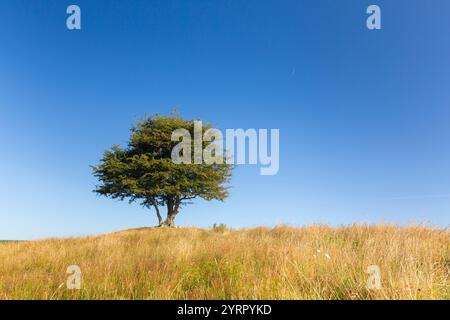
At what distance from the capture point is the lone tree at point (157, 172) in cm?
2547

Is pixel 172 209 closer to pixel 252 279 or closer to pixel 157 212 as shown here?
pixel 157 212

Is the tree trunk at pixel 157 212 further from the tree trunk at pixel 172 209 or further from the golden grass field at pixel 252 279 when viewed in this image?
the golden grass field at pixel 252 279

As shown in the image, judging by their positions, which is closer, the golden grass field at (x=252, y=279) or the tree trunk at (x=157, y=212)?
the golden grass field at (x=252, y=279)

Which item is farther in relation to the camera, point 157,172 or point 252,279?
point 157,172

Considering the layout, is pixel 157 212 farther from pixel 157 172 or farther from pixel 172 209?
pixel 157 172

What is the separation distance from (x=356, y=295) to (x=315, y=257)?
5.73ft

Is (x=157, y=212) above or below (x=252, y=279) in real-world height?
below

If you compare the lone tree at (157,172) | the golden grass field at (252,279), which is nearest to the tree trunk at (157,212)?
the lone tree at (157,172)

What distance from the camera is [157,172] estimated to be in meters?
25.1

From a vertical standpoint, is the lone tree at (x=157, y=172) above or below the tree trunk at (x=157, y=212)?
above

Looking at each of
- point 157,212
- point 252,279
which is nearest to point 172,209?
point 157,212

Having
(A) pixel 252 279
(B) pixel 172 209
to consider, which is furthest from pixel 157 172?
(A) pixel 252 279
